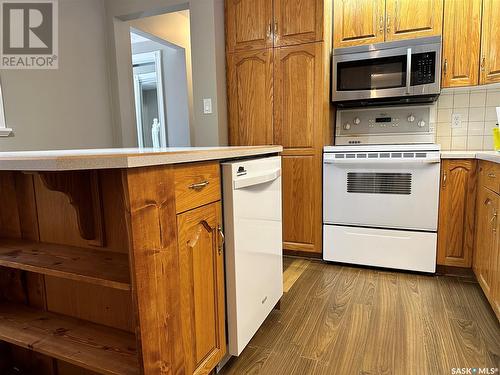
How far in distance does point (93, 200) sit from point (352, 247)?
1899 millimetres

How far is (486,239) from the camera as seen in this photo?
1.79m

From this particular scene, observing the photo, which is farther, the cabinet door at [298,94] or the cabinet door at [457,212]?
the cabinet door at [298,94]

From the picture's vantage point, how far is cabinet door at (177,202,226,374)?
1.03 m

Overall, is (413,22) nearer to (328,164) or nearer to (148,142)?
(328,164)

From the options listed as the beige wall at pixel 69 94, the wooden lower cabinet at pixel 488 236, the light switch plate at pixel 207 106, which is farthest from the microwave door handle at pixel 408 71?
the beige wall at pixel 69 94

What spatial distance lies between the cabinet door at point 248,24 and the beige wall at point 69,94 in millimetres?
1159

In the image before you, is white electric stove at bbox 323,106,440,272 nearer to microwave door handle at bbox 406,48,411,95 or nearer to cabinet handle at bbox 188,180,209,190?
microwave door handle at bbox 406,48,411,95

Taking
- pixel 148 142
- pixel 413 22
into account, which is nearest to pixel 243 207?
pixel 413 22

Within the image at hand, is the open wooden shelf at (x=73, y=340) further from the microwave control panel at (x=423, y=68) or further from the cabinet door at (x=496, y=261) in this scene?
the microwave control panel at (x=423, y=68)

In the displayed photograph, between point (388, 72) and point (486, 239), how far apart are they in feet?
4.42

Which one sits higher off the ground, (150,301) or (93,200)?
(93,200)

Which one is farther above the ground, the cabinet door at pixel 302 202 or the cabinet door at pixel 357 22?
the cabinet door at pixel 357 22

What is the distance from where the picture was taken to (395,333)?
1.58 metres

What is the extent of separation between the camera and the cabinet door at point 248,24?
2533mm
